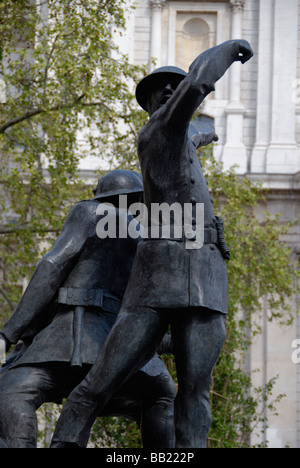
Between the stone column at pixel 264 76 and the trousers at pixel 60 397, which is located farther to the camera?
the stone column at pixel 264 76

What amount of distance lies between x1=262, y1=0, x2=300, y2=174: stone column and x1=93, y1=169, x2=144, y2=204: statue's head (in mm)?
20753

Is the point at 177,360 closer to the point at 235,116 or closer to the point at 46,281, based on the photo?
the point at 46,281

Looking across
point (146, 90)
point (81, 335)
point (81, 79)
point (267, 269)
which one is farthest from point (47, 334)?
point (267, 269)

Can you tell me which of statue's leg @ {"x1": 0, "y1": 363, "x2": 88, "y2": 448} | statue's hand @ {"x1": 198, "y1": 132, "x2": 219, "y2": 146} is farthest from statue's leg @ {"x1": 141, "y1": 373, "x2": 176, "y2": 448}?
statue's hand @ {"x1": 198, "y1": 132, "x2": 219, "y2": 146}

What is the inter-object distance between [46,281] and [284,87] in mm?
22228

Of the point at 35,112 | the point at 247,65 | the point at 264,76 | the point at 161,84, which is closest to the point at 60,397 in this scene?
the point at 161,84

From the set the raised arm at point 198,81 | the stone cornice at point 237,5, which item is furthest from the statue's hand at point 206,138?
the stone cornice at point 237,5

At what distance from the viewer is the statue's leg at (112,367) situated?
6.18 meters

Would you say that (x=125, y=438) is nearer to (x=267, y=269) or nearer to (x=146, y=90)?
(x=267, y=269)

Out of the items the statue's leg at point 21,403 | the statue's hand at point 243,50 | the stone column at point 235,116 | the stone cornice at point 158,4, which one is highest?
the stone cornice at point 158,4

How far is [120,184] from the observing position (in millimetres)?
7055

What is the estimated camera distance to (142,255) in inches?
249

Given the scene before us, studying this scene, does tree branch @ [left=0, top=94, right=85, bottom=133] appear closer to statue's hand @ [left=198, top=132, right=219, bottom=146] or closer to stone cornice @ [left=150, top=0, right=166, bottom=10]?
statue's hand @ [left=198, top=132, right=219, bottom=146]

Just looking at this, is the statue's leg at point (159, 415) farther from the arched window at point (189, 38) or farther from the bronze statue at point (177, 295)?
the arched window at point (189, 38)
